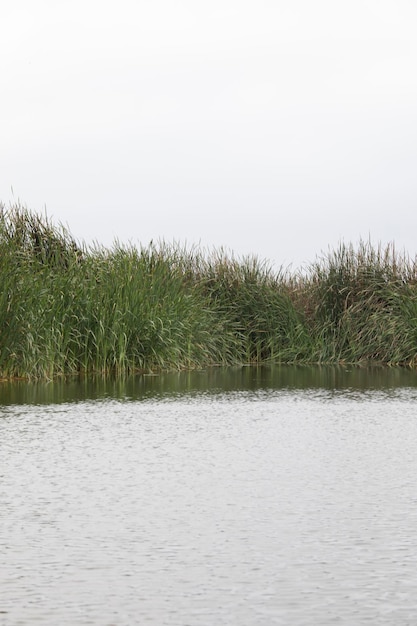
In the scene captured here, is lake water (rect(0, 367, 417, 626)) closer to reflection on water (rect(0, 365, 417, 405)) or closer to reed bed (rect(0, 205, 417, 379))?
reflection on water (rect(0, 365, 417, 405))

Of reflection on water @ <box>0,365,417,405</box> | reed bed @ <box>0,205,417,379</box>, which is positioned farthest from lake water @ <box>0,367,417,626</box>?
reed bed @ <box>0,205,417,379</box>

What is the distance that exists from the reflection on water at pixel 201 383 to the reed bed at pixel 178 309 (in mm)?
779

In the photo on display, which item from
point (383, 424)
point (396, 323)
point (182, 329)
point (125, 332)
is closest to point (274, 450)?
point (383, 424)

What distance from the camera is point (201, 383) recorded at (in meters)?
14.5

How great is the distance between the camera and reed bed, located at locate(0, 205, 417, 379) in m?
15.5

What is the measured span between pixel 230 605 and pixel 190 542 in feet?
3.24

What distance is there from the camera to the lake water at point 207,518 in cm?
348

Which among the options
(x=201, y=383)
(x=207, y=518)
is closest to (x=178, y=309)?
(x=201, y=383)

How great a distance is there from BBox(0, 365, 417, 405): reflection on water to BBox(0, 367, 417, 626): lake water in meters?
2.05

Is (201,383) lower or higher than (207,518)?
higher

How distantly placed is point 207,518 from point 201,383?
956 centimetres

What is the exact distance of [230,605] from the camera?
135 inches

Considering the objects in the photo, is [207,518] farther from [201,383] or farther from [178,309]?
[178,309]

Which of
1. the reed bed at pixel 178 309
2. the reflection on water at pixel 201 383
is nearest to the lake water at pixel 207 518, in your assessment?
the reflection on water at pixel 201 383
